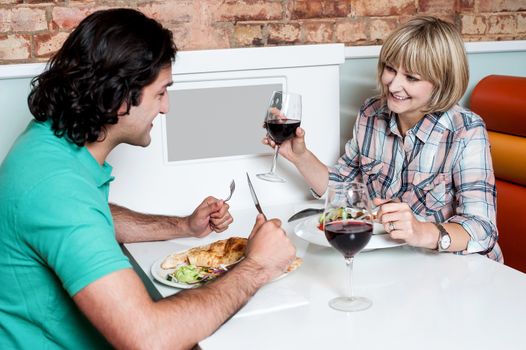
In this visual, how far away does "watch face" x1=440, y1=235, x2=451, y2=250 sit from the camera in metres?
1.44

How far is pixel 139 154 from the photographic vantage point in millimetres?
1871

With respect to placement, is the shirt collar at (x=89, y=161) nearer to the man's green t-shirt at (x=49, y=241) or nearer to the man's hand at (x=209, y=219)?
the man's green t-shirt at (x=49, y=241)

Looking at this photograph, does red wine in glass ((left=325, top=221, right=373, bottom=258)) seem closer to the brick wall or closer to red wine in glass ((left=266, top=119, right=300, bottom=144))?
red wine in glass ((left=266, top=119, right=300, bottom=144))

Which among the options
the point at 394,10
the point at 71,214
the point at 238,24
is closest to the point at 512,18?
the point at 394,10

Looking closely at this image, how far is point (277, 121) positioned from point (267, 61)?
29 cm

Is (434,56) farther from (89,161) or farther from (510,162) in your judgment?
(89,161)

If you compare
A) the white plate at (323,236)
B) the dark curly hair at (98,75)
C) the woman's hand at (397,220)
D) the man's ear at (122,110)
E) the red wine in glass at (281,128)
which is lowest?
the white plate at (323,236)

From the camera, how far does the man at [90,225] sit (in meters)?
1.08

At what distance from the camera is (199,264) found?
1.38 m

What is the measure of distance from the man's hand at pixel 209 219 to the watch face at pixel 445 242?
49 centimetres

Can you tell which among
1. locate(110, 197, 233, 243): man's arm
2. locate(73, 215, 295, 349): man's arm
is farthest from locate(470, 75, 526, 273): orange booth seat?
locate(73, 215, 295, 349): man's arm

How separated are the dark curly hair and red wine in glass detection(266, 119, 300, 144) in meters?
0.50

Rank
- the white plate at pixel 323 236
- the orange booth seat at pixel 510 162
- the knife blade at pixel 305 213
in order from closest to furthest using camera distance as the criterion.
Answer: the white plate at pixel 323 236 < the knife blade at pixel 305 213 < the orange booth seat at pixel 510 162

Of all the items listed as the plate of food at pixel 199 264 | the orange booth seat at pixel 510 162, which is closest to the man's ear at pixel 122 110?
the plate of food at pixel 199 264
